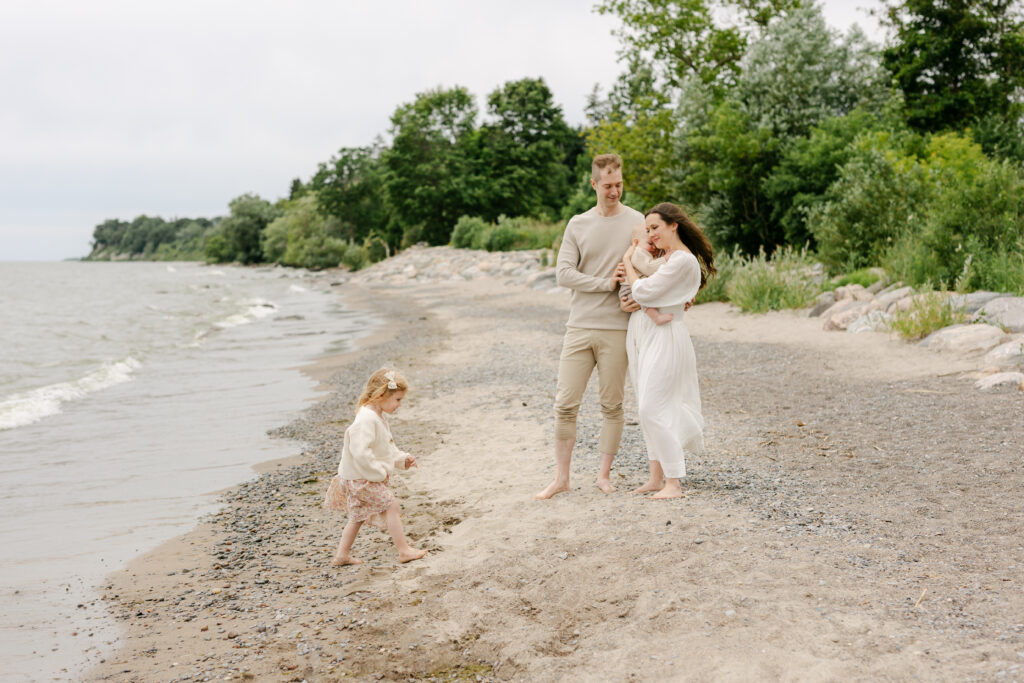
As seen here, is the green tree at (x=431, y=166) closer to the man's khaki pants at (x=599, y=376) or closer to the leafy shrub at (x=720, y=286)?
the leafy shrub at (x=720, y=286)

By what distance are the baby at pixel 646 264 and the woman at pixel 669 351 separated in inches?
1.3

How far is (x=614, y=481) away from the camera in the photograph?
18.5 feet

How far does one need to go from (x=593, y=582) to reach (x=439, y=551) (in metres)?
1.24

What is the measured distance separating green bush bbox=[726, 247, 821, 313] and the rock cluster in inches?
24.2

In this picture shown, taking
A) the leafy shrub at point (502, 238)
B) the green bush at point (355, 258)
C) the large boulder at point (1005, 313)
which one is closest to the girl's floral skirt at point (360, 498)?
the large boulder at point (1005, 313)

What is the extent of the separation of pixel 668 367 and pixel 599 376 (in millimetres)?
457

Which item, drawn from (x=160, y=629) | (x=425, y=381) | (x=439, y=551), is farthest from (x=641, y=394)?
(x=425, y=381)

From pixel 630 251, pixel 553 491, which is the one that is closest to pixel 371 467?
pixel 553 491

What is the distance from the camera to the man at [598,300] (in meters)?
5.01

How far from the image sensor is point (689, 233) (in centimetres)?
493

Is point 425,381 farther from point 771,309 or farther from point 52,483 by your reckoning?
point 771,309

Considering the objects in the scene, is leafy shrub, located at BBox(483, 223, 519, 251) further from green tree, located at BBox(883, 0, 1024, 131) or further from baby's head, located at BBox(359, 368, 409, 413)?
baby's head, located at BBox(359, 368, 409, 413)

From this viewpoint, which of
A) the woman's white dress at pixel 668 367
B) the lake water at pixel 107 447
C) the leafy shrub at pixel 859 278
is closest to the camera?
the lake water at pixel 107 447

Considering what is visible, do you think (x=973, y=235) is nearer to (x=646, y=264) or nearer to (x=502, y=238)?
(x=646, y=264)
